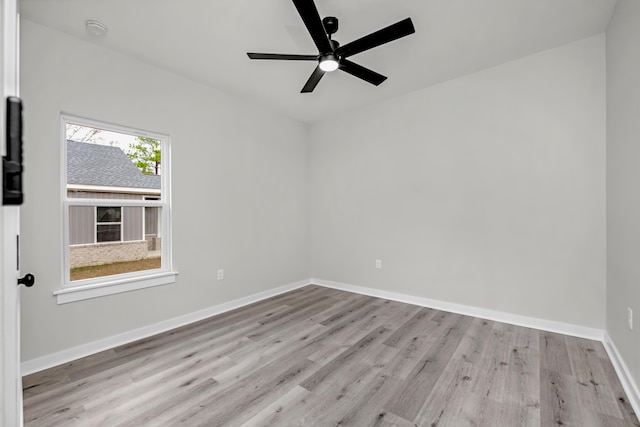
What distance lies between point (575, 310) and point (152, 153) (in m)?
4.52

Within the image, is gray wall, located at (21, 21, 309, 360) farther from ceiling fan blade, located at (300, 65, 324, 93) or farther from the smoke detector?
ceiling fan blade, located at (300, 65, 324, 93)

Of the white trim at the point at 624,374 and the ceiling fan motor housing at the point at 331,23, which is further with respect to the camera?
the ceiling fan motor housing at the point at 331,23

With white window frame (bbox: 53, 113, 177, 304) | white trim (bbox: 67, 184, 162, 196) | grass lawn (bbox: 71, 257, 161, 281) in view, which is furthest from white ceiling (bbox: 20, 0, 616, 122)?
grass lawn (bbox: 71, 257, 161, 281)

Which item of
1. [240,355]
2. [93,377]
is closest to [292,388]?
[240,355]

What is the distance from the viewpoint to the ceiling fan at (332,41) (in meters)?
1.87

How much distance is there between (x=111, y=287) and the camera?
8.95 feet

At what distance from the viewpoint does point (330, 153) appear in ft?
15.5

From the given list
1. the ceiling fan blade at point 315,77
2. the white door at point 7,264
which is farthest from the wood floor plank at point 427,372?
the ceiling fan blade at point 315,77

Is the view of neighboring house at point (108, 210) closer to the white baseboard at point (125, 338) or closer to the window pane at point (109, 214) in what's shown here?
the window pane at point (109, 214)

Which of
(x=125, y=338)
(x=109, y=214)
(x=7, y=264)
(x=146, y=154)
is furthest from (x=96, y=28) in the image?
(x=125, y=338)

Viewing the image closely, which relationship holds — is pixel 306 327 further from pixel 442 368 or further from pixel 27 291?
pixel 27 291

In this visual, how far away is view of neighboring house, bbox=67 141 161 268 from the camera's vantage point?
8.59ft

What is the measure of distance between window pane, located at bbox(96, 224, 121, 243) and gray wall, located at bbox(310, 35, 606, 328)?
289 centimetres

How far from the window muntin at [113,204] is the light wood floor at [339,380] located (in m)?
0.77
